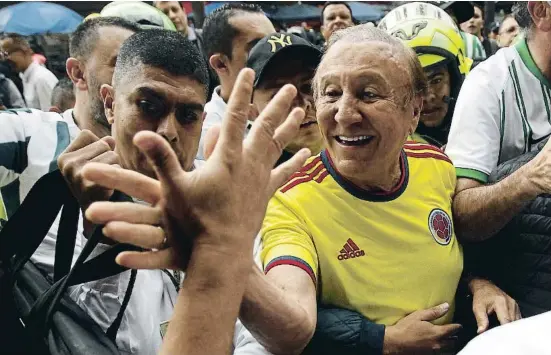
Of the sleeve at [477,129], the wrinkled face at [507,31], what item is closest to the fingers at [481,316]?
the sleeve at [477,129]

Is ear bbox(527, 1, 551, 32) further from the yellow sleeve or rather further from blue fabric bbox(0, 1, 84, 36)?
blue fabric bbox(0, 1, 84, 36)

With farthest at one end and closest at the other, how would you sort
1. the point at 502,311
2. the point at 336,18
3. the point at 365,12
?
the point at 365,12 < the point at 336,18 < the point at 502,311

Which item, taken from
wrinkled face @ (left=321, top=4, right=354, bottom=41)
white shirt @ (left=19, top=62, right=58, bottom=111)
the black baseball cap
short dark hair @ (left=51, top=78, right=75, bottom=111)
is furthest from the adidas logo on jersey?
white shirt @ (left=19, top=62, right=58, bottom=111)

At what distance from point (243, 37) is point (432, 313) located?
7.39 ft

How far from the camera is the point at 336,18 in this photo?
5660 millimetres

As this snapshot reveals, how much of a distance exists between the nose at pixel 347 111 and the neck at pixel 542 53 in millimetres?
948

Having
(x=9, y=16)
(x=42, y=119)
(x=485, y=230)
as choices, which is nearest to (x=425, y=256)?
(x=485, y=230)

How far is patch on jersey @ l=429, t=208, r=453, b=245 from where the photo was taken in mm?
1750

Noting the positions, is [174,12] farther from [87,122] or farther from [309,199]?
[309,199]

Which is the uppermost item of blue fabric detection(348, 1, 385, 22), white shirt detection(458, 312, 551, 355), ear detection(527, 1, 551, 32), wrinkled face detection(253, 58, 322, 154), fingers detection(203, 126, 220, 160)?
fingers detection(203, 126, 220, 160)

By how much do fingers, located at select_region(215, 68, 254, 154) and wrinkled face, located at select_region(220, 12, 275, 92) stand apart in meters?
2.40

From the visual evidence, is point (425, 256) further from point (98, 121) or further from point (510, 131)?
point (98, 121)

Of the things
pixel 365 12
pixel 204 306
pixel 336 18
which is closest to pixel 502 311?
pixel 204 306

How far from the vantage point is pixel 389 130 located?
172 centimetres
